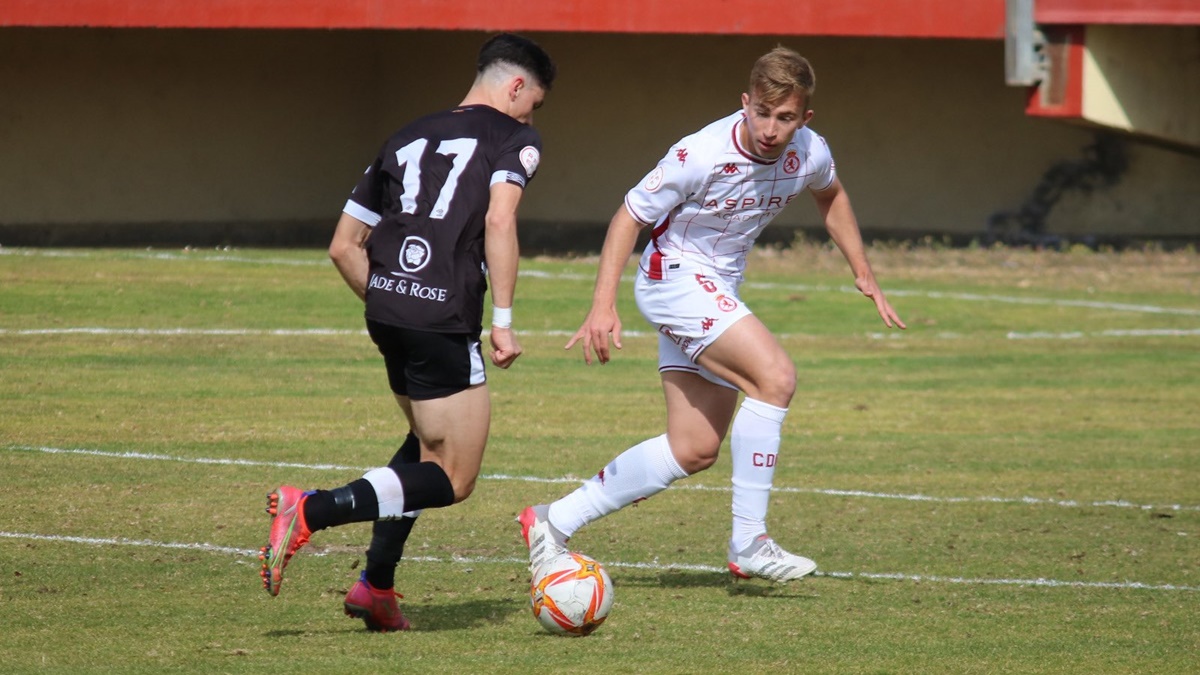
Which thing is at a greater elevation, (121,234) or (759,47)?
(759,47)

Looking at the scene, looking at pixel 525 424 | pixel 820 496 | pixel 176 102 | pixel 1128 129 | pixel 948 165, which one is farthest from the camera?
pixel 948 165

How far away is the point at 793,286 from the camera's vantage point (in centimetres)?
1820

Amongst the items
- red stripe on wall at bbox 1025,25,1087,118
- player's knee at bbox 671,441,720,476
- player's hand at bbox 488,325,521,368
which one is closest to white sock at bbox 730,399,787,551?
player's knee at bbox 671,441,720,476

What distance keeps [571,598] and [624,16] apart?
45.7ft

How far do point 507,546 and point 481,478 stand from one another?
1.63 metres

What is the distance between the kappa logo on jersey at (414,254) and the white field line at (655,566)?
1.90m

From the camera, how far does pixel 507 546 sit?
759 centimetres

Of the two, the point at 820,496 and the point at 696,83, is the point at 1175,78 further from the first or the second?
the point at 820,496

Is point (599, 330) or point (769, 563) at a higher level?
point (599, 330)

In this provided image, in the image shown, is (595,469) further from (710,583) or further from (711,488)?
(710,583)

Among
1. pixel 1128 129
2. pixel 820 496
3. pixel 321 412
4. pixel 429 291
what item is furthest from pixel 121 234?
pixel 429 291

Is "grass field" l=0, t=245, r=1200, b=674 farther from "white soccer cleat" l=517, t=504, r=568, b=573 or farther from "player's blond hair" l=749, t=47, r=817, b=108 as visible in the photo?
"player's blond hair" l=749, t=47, r=817, b=108

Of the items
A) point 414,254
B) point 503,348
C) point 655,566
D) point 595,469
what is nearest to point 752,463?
point 655,566

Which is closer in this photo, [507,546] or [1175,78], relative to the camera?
[507,546]
